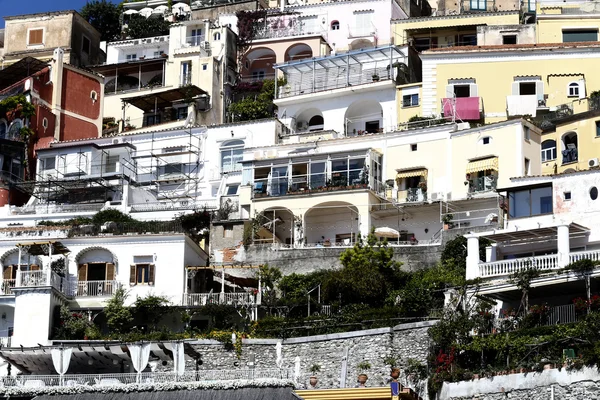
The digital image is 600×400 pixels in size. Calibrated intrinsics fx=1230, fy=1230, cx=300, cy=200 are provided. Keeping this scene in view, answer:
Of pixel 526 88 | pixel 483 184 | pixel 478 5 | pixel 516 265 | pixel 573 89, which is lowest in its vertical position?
pixel 516 265

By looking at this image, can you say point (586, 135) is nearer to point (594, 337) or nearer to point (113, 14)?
point (594, 337)

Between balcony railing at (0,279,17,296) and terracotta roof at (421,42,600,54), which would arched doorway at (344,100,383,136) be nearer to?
terracotta roof at (421,42,600,54)

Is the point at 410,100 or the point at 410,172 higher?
the point at 410,100

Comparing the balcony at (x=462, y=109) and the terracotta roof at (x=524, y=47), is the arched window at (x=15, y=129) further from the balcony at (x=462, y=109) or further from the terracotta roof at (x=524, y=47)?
the balcony at (x=462, y=109)

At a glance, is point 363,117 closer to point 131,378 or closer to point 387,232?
point 387,232

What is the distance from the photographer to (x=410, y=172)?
196 ft

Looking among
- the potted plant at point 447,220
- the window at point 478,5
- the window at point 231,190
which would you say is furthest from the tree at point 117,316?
the window at point 478,5

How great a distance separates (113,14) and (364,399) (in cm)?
6153

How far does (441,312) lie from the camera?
148 feet

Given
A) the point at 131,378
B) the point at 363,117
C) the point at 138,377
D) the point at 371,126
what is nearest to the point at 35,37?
the point at 363,117

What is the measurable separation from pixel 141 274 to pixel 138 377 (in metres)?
9.36

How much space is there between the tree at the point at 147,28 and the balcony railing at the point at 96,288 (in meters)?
38.7

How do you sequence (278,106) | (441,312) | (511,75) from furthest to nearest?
1. (278,106)
2. (511,75)
3. (441,312)

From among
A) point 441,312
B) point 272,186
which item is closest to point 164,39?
point 272,186
